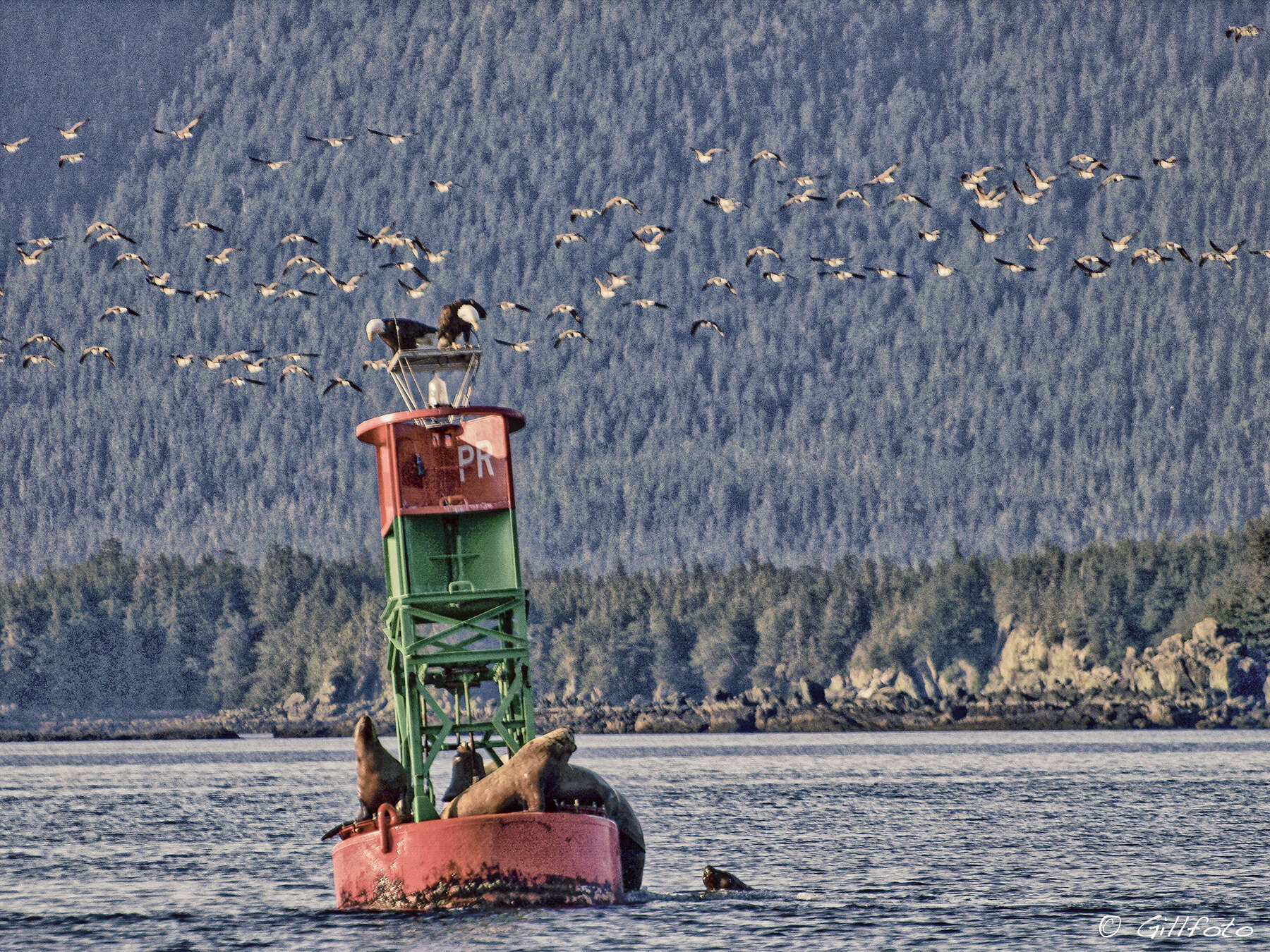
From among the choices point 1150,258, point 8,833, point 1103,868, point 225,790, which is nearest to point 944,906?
point 1103,868

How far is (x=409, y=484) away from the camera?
145 feet

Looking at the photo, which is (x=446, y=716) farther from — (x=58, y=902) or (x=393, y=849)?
(x=58, y=902)

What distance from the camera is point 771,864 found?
194 feet

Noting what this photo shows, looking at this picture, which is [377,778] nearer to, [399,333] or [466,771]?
[466,771]

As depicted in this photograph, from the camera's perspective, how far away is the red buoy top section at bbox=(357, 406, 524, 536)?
44.3m

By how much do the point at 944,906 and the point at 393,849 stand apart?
13.2 meters

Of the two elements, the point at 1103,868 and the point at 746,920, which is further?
the point at 1103,868

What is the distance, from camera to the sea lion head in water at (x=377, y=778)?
144ft

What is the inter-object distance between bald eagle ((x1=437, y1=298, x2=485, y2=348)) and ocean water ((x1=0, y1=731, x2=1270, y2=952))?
12.6 meters

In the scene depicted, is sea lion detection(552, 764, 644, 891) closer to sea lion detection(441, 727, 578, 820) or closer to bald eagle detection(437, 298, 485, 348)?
sea lion detection(441, 727, 578, 820)

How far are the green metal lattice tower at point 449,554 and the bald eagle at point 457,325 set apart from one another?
93.4 inches

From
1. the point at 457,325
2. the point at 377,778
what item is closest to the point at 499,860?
the point at 377,778

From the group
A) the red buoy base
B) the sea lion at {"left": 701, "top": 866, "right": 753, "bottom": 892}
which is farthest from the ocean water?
the red buoy base

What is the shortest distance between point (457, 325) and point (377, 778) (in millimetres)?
10168
